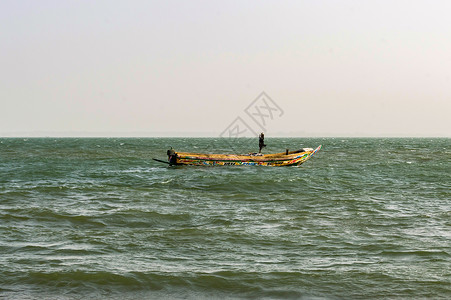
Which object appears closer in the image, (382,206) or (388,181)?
(382,206)

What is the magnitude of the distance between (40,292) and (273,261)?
3.92 metres

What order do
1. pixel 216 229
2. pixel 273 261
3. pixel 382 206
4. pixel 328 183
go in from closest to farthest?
pixel 273 261, pixel 216 229, pixel 382 206, pixel 328 183

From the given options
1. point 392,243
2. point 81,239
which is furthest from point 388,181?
point 81,239

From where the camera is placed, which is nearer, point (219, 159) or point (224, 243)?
point (224, 243)

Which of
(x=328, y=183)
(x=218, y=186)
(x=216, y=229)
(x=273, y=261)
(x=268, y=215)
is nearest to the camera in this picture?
(x=273, y=261)

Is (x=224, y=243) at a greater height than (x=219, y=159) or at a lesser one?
lesser

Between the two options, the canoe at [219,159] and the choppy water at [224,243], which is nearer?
the choppy water at [224,243]

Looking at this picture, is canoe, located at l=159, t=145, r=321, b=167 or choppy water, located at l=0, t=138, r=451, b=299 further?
canoe, located at l=159, t=145, r=321, b=167

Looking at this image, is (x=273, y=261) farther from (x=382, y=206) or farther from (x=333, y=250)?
(x=382, y=206)

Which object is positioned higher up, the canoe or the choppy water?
the canoe

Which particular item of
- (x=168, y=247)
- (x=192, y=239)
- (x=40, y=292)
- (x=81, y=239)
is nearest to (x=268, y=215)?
(x=192, y=239)

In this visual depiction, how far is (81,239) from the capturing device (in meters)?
10.2

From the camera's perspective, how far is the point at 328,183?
22.0 metres

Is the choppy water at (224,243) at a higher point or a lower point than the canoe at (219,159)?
lower
